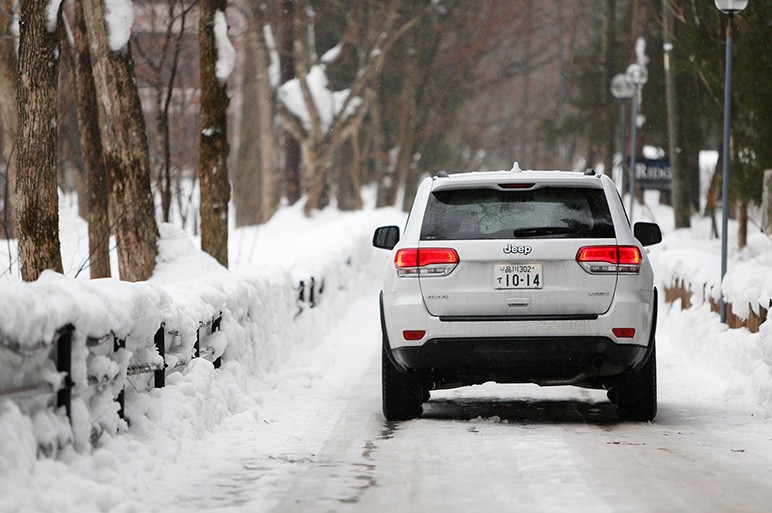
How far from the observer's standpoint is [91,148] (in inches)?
722

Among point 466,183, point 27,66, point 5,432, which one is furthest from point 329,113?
point 5,432

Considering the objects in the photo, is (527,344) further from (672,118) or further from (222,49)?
(672,118)

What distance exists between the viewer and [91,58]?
16547 mm

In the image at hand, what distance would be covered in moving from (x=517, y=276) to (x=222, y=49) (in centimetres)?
951

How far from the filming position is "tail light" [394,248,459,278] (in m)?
9.54

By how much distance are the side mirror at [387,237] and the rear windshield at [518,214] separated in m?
0.89

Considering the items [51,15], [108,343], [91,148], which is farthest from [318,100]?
[108,343]

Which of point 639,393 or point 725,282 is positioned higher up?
point 725,282

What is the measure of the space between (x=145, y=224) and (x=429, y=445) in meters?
8.82

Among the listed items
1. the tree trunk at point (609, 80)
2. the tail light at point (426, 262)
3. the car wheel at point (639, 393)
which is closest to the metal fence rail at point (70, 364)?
the tail light at point (426, 262)

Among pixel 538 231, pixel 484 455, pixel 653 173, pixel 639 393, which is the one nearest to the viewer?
pixel 484 455

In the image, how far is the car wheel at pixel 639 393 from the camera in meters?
10.0

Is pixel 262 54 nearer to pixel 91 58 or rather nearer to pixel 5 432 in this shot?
pixel 91 58

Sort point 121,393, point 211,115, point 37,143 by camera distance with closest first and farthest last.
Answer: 1. point 121,393
2. point 37,143
3. point 211,115
